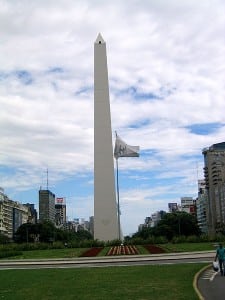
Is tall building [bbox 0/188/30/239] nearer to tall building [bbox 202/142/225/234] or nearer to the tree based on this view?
tall building [bbox 202/142/225/234]

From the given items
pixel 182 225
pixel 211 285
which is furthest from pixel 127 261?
pixel 182 225

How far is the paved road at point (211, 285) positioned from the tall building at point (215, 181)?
118481 mm

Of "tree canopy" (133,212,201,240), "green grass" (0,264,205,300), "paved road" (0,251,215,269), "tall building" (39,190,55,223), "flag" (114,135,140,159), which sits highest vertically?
"tall building" (39,190,55,223)

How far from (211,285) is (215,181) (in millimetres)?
141736

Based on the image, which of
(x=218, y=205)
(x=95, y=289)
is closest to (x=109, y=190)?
(x=95, y=289)

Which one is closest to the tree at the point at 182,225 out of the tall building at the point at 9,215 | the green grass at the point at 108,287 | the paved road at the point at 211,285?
the tall building at the point at 9,215

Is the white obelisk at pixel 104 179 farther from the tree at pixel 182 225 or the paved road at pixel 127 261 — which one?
the tree at pixel 182 225

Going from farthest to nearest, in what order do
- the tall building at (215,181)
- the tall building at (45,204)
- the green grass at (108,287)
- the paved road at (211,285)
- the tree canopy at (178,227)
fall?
the tall building at (45,204) < the tall building at (215,181) < the tree canopy at (178,227) < the green grass at (108,287) < the paved road at (211,285)

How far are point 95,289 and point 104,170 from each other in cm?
3712

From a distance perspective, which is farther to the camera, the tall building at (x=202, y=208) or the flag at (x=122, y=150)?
the tall building at (x=202, y=208)

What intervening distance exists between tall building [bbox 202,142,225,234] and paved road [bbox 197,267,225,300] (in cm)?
11848

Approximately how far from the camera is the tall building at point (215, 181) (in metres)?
140

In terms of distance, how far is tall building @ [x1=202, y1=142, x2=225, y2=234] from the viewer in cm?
13975

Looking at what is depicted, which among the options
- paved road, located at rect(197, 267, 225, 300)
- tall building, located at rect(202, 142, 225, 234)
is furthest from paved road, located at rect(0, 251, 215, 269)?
tall building, located at rect(202, 142, 225, 234)
